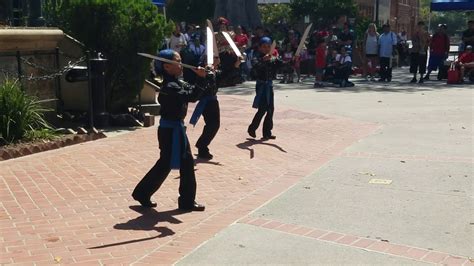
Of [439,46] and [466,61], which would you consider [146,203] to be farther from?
[439,46]

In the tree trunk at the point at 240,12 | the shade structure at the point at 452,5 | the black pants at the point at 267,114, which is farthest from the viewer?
the tree trunk at the point at 240,12

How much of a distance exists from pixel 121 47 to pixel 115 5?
720mm

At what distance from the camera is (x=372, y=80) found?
66.1 ft

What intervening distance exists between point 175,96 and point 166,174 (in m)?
0.79

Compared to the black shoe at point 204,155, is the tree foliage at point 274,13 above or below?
above

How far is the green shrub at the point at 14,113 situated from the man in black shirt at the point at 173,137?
3241 mm

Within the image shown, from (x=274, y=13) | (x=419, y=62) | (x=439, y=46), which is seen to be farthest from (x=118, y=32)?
(x=274, y=13)

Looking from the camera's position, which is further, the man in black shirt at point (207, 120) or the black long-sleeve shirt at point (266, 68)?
the black long-sleeve shirt at point (266, 68)

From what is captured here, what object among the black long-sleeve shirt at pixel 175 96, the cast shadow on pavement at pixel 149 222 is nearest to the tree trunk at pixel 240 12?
the black long-sleeve shirt at pixel 175 96

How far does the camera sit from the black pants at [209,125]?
8281mm

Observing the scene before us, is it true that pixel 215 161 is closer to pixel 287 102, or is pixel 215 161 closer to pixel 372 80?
pixel 287 102

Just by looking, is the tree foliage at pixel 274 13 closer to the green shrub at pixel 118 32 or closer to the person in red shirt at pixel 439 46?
the person in red shirt at pixel 439 46

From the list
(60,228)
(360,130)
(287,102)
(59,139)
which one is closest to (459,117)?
(360,130)

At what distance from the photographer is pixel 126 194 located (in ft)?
21.2
